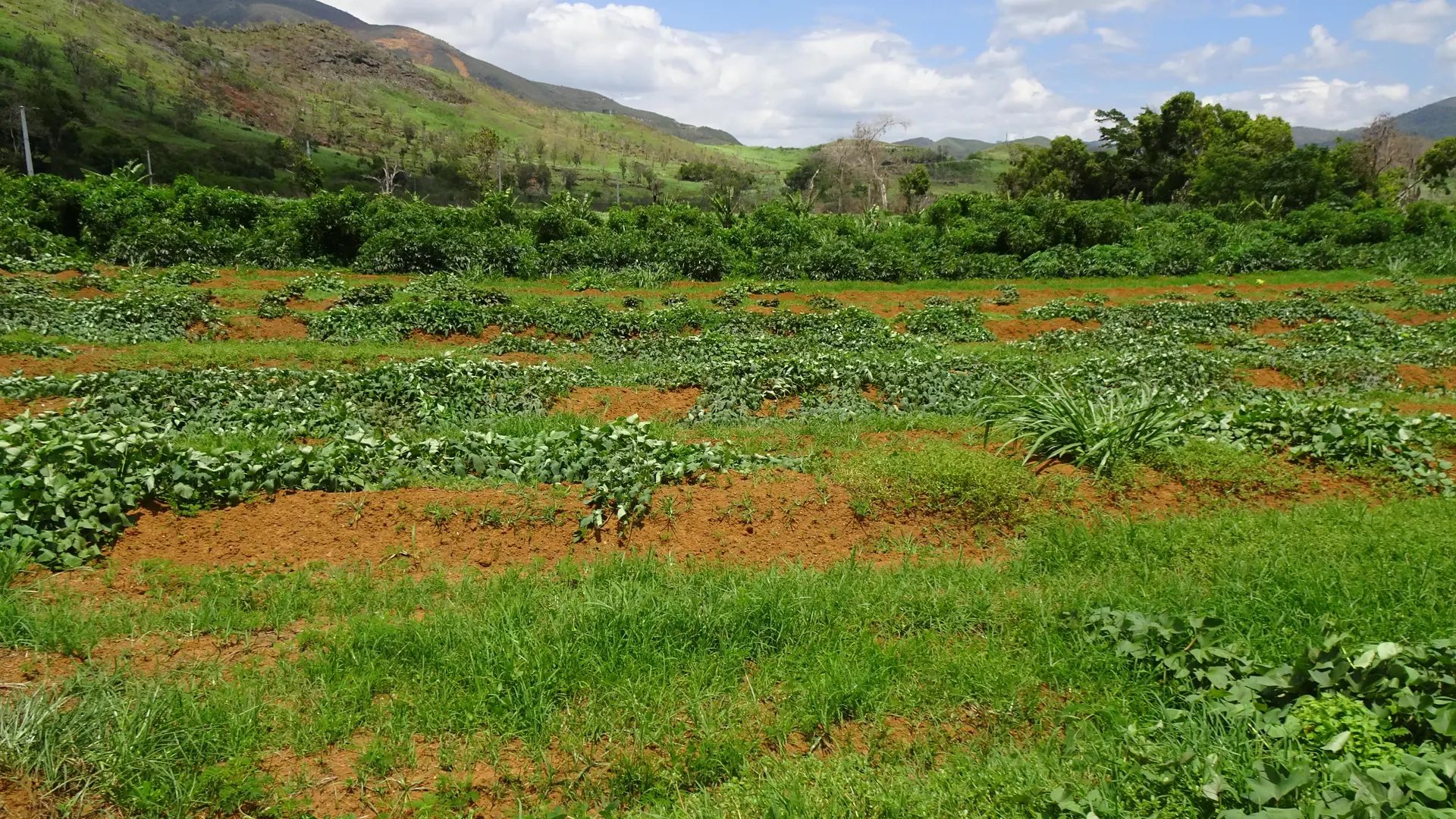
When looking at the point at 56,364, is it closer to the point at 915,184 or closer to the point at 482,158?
the point at 915,184

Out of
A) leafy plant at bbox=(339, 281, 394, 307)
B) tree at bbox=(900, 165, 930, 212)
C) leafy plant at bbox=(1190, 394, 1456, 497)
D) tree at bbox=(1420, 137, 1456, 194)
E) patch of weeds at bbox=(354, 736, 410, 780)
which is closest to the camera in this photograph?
patch of weeds at bbox=(354, 736, 410, 780)

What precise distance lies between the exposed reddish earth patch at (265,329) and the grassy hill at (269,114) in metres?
33.6

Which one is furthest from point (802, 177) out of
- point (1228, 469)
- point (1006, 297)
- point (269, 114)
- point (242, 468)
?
point (242, 468)

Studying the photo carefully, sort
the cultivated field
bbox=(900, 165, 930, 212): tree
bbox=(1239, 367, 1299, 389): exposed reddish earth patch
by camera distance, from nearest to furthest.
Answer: the cultivated field < bbox=(1239, 367, 1299, 389): exposed reddish earth patch < bbox=(900, 165, 930, 212): tree

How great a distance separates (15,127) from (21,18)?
3946 cm

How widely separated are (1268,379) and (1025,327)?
4868 millimetres

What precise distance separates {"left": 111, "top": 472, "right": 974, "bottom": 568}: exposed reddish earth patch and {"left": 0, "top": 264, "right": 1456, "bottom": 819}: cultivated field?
0.03 meters

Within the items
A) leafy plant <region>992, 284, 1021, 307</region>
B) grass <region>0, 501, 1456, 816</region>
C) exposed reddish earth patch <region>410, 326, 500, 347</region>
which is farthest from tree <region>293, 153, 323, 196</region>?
grass <region>0, 501, 1456, 816</region>

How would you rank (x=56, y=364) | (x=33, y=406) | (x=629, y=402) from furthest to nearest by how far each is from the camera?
(x=56, y=364)
(x=629, y=402)
(x=33, y=406)

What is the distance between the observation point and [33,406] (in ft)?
22.5

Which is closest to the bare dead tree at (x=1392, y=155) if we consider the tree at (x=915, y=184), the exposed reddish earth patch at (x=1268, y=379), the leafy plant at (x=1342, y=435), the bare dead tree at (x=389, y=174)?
the tree at (x=915, y=184)

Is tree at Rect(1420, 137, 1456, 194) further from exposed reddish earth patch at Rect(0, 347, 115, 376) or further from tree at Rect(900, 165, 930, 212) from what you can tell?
exposed reddish earth patch at Rect(0, 347, 115, 376)

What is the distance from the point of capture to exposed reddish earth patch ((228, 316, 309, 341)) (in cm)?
1217

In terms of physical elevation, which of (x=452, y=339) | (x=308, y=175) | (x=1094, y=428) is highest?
(x=308, y=175)
